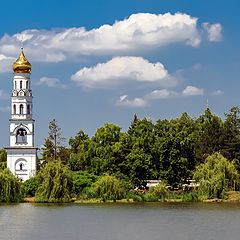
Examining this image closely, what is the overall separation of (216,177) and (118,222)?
22.4 metres

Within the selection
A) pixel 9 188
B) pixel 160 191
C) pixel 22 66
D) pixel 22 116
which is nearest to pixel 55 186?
pixel 9 188

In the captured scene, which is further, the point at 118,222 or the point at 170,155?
the point at 170,155

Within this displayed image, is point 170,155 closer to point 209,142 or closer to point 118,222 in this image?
point 209,142

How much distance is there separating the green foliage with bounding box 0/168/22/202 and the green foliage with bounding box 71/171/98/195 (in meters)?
4.80

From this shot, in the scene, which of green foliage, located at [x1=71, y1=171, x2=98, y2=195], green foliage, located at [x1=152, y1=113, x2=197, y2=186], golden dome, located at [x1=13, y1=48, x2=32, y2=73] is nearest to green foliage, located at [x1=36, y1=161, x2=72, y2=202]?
green foliage, located at [x1=71, y1=171, x2=98, y2=195]

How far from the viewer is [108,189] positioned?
62.8 metres

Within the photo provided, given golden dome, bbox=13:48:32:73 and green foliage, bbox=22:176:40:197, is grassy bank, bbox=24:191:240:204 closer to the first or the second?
green foliage, bbox=22:176:40:197

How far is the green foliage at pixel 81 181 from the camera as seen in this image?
213 feet

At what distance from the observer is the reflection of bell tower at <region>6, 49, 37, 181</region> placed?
73750 millimetres

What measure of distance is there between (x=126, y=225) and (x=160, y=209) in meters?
13.3

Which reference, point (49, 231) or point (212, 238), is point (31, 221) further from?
point (212, 238)

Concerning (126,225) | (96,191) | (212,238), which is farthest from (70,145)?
(212,238)

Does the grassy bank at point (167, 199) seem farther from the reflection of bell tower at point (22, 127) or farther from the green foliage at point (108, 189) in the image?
the reflection of bell tower at point (22, 127)

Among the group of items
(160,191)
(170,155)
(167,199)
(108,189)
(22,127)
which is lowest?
(167,199)
